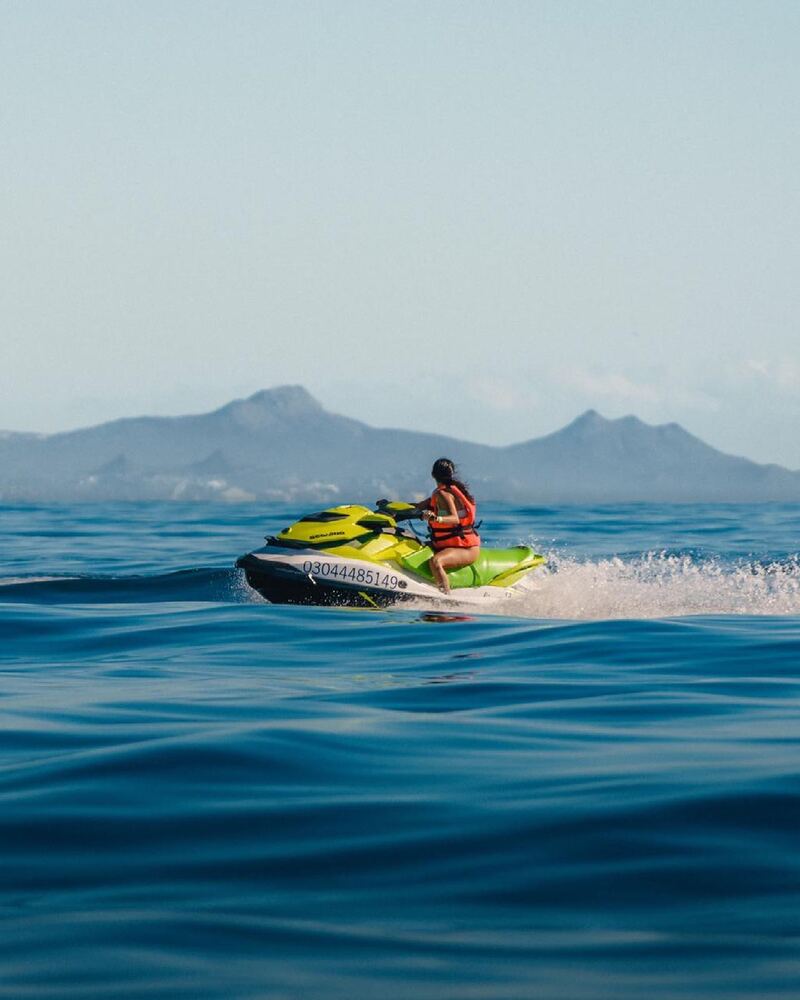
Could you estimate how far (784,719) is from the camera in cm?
800

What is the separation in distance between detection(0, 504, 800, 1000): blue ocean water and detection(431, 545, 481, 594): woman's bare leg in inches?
171

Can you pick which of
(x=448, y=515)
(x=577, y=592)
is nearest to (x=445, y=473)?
(x=448, y=515)

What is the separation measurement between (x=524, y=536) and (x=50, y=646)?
24512 millimetres

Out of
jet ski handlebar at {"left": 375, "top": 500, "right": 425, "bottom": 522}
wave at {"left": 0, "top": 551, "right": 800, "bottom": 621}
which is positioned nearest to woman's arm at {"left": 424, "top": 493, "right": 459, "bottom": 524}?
jet ski handlebar at {"left": 375, "top": 500, "right": 425, "bottom": 522}

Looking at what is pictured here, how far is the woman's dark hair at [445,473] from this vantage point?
54.1 ft

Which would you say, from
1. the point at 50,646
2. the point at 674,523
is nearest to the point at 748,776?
the point at 50,646

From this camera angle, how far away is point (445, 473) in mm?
16469

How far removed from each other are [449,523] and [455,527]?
0.55 ft

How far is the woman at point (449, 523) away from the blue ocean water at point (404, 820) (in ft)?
13.9

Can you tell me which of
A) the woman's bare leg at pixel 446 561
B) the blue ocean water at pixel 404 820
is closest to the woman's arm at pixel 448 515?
the woman's bare leg at pixel 446 561

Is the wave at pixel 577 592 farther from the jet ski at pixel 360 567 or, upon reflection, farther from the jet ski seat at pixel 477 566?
the jet ski at pixel 360 567

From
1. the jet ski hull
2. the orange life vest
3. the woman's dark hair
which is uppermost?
the woman's dark hair

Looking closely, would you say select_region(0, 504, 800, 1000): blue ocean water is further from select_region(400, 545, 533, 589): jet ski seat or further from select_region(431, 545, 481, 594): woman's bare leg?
select_region(400, 545, 533, 589): jet ski seat

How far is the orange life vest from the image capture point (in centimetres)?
1677
